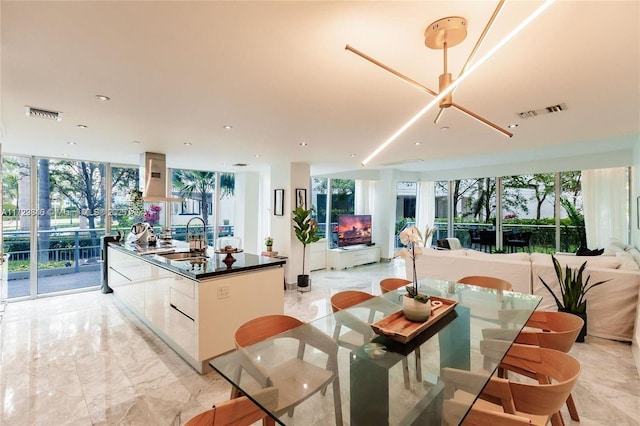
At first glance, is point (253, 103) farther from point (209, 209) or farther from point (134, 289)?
point (209, 209)

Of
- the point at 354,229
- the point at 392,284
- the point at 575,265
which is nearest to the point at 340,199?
the point at 354,229

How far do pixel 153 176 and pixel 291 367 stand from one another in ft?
14.2

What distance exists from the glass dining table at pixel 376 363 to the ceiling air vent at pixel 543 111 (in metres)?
1.75

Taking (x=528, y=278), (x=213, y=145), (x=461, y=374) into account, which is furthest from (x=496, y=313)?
(x=213, y=145)

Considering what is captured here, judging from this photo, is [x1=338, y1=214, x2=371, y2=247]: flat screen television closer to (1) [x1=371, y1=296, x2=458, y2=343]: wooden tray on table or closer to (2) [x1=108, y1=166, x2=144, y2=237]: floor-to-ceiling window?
(2) [x1=108, y1=166, x2=144, y2=237]: floor-to-ceiling window

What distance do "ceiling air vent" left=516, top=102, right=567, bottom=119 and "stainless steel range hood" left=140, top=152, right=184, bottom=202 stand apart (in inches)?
194

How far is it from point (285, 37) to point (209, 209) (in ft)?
21.1

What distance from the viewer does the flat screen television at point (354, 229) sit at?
25.1 ft

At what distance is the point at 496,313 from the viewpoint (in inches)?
90.3

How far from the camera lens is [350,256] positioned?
756cm

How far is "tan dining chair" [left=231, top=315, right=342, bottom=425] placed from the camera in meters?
1.32

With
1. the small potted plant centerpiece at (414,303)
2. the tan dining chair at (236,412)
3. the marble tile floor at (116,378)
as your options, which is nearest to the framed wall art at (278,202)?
the marble tile floor at (116,378)

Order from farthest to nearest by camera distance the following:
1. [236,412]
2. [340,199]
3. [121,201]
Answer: [340,199] → [121,201] → [236,412]

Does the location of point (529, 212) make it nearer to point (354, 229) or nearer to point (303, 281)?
point (354, 229)
